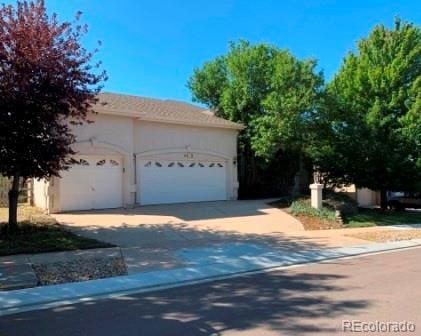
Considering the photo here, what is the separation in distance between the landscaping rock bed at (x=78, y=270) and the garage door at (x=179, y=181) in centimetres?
1013

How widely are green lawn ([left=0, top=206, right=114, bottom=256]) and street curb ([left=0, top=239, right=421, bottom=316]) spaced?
126 inches

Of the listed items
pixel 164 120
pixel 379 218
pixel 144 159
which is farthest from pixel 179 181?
pixel 379 218

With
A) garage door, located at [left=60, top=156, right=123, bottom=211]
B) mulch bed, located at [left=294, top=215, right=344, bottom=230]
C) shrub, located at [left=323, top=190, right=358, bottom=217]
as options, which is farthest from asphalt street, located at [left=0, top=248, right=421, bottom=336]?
garage door, located at [left=60, top=156, right=123, bottom=211]

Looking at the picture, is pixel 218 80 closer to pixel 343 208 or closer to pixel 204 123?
pixel 204 123

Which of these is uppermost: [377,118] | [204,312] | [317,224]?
[377,118]

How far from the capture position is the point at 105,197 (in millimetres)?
19156

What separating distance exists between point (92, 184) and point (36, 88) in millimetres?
7055

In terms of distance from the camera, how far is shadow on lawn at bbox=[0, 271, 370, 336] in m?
5.91

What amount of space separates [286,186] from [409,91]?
8.63m

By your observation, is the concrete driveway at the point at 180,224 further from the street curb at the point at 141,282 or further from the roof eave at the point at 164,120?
the roof eave at the point at 164,120

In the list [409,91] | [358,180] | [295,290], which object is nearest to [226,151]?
[358,180]

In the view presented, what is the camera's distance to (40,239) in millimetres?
12383

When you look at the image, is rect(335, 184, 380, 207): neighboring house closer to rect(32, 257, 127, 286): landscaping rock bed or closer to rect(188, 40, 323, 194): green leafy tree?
rect(188, 40, 323, 194): green leafy tree

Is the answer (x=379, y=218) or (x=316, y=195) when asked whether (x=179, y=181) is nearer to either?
(x=316, y=195)
